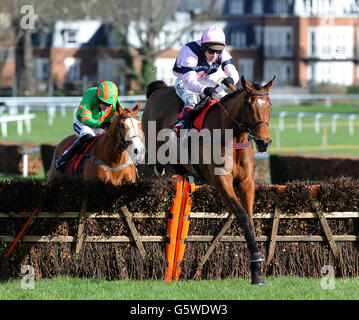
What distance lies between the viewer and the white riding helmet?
291 inches

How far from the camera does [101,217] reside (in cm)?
731

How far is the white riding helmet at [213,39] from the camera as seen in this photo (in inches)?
291

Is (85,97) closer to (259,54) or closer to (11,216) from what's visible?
(11,216)

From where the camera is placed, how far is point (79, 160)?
352 inches

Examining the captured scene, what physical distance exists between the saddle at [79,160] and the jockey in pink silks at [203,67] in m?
1.54

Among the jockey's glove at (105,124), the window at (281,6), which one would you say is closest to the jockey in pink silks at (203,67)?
the jockey's glove at (105,124)

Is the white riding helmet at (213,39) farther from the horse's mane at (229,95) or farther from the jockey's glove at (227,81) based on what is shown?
the horse's mane at (229,95)

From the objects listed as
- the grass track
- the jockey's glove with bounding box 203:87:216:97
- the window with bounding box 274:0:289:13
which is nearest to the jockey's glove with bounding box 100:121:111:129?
the jockey's glove with bounding box 203:87:216:97

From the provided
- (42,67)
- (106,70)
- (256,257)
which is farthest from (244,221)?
(42,67)

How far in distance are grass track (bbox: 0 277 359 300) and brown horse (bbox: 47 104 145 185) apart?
4.98 feet

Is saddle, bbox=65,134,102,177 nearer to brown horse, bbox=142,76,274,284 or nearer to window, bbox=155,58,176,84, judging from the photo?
brown horse, bbox=142,76,274,284

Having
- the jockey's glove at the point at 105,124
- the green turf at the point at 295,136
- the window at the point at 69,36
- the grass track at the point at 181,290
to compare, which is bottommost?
the green turf at the point at 295,136

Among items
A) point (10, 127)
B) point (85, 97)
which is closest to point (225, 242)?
point (85, 97)

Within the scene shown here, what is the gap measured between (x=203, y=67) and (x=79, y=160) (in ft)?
7.02
